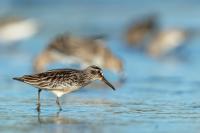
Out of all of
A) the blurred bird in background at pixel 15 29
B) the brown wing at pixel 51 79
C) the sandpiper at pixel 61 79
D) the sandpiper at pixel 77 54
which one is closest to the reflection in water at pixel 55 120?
the sandpiper at pixel 61 79

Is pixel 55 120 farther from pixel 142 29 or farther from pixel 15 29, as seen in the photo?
pixel 142 29

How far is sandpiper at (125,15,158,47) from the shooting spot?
74.1 ft

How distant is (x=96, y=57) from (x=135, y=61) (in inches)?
49.9

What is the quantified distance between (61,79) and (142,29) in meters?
13.2

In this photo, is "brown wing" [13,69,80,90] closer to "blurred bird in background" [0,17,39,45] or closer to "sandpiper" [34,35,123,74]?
"sandpiper" [34,35,123,74]

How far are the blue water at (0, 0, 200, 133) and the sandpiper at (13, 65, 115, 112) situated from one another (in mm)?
258

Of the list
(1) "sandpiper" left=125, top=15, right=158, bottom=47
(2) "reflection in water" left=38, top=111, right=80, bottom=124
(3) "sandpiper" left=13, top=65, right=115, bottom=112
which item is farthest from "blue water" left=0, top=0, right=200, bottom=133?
(1) "sandpiper" left=125, top=15, right=158, bottom=47

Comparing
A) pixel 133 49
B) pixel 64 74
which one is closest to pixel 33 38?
pixel 133 49

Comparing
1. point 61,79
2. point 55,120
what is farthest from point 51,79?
point 55,120

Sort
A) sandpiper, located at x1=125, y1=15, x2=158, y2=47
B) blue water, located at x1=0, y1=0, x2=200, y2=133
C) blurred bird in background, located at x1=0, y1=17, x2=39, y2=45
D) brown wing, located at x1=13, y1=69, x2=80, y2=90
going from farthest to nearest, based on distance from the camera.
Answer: sandpiper, located at x1=125, y1=15, x2=158, y2=47 < blurred bird in background, located at x1=0, y1=17, x2=39, y2=45 < brown wing, located at x1=13, y1=69, x2=80, y2=90 < blue water, located at x1=0, y1=0, x2=200, y2=133

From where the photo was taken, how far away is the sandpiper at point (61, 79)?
1003 cm

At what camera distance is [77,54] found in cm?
1603

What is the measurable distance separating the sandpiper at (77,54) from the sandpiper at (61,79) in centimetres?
509

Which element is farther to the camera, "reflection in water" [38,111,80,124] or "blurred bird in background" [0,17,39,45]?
"blurred bird in background" [0,17,39,45]
